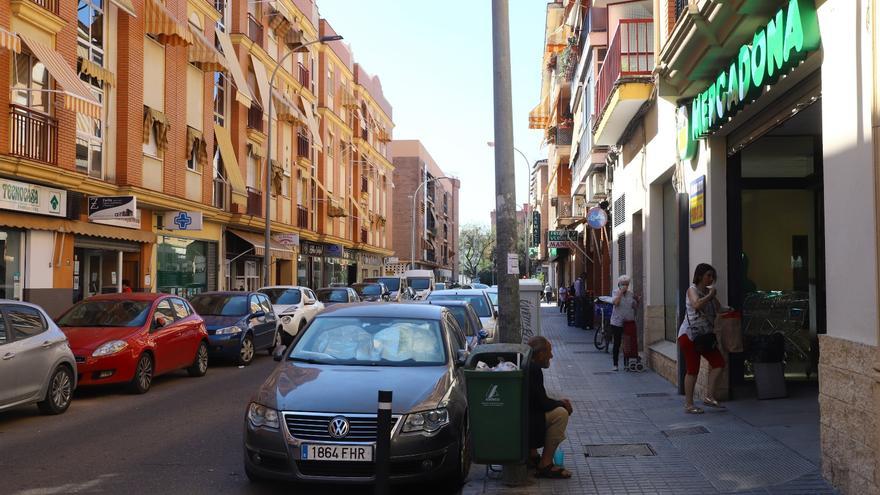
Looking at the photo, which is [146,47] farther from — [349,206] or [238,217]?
[349,206]

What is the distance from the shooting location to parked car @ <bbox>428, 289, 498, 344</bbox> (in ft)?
57.6

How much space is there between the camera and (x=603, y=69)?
18.5m

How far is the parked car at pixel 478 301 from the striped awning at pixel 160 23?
36.5ft

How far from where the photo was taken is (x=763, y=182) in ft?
36.1

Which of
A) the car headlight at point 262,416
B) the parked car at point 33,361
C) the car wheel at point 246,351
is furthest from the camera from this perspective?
the car wheel at point 246,351

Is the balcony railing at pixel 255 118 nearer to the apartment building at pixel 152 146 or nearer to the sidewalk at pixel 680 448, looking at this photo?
the apartment building at pixel 152 146

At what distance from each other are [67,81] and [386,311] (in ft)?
38.2

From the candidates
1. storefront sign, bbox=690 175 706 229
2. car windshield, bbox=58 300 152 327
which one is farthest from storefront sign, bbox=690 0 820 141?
car windshield, bbox=58 300 152 327

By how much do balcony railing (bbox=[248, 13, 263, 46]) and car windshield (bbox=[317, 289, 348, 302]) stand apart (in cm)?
1143

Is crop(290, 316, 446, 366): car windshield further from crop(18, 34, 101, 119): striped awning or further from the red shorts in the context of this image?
crop(18, 34, 101, 119): striped awning

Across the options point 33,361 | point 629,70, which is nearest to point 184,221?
point 629,70

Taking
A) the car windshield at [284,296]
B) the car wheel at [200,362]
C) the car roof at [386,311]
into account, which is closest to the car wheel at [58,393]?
the car wheel at [200,362]

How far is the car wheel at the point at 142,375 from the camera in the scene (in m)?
12.2

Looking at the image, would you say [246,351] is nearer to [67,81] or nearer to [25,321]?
[67,81]
